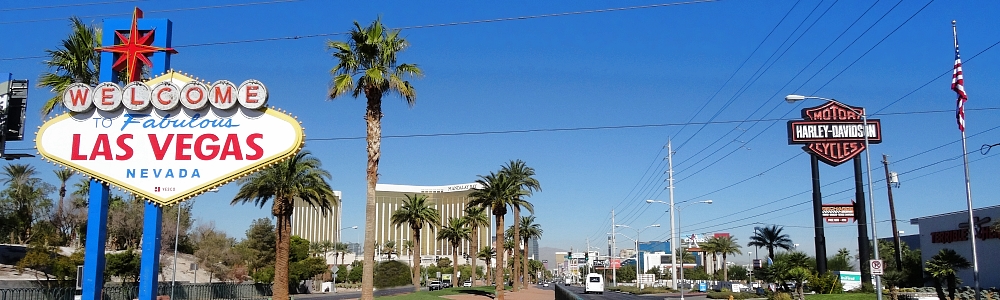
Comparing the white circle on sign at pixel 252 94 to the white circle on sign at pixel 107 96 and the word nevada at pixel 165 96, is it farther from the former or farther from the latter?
the white circle on sign at pixel 107 96

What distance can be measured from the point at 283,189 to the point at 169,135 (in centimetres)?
2874

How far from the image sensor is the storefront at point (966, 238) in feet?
177

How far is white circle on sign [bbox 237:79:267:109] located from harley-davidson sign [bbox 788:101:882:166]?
54464mm

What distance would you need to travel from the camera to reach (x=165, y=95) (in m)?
20.9

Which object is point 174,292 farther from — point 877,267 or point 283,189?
point 877,267

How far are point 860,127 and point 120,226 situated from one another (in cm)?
7211

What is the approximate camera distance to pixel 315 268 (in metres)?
92.8

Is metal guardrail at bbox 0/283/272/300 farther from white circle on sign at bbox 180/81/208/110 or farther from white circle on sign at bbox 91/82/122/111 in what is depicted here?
white circle on sign at bbox 180/81/208/110

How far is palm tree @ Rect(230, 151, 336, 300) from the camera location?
159ft

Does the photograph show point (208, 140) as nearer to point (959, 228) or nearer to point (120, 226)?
point (959, 228)

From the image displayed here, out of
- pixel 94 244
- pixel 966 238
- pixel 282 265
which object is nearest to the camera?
pixel 94 244

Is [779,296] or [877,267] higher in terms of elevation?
[877,267]

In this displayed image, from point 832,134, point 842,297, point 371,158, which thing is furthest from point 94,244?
point 832,134

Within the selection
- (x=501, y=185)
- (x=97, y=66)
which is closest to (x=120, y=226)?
(x=501, y=185)
